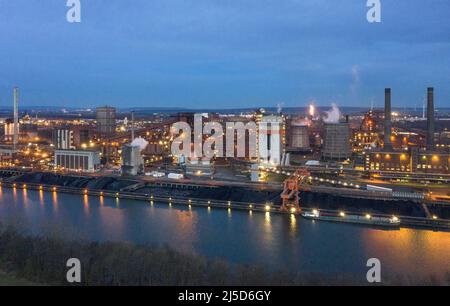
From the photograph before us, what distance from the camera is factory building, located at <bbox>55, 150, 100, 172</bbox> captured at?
1012 centimetres

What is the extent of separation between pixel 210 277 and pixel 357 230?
113 inches

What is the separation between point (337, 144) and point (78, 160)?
5468 mm

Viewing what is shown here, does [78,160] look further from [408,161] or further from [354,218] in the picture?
[408,161]

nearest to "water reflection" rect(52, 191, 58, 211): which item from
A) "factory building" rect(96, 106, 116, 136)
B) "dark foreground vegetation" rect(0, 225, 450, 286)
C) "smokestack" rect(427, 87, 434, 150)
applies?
"dark foreground vegetation" rect(0, 225, 450, 286)

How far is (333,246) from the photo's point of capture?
5074 millimetres

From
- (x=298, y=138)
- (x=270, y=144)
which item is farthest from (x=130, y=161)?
(x=298, y=138)

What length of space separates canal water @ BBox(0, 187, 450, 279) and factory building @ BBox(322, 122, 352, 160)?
5.05 meters

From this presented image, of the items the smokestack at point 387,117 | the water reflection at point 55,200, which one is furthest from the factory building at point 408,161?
the water reflection at point 55,200

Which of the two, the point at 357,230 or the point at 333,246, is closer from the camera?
the point at 333,246

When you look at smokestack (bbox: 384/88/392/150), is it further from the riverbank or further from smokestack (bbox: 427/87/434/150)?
the riverbank

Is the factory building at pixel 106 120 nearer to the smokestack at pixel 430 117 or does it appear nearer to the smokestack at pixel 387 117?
the smokestack at pixel 387 117

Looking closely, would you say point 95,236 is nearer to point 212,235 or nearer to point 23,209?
point 212,235

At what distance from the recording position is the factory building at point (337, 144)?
11281 mm

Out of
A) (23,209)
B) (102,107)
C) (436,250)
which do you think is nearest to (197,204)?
(23,209)
